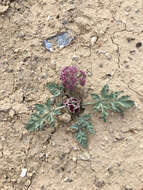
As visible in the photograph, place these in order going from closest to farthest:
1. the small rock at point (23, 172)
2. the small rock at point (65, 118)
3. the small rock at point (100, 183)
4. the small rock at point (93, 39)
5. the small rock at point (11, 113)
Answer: the small rock at point (100, 183)
the small rock at point (23, 172)
the small rock at point (65, 118)
the small rock at point (11, 113)
the small rock at point (93, 39)

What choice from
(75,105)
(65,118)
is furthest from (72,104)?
(65,118)

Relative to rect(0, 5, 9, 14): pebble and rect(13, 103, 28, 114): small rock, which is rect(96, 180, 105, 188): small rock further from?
rect(0, 5, 9, 14): pebble

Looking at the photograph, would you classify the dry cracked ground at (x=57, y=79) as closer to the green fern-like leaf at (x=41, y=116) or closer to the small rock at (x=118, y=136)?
the small rock at (x=118, y=136)

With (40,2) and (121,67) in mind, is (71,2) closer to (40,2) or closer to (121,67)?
(40,2)

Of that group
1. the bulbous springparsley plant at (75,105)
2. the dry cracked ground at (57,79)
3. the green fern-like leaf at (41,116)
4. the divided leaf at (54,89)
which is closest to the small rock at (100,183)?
the dry cracked ground at (57,79)

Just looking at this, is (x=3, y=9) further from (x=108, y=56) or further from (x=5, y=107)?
(x=108, y=56)

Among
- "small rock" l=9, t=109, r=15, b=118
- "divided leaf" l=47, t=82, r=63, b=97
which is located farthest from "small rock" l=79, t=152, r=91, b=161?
"small rock" l=9, t=109, r=15, b=118
